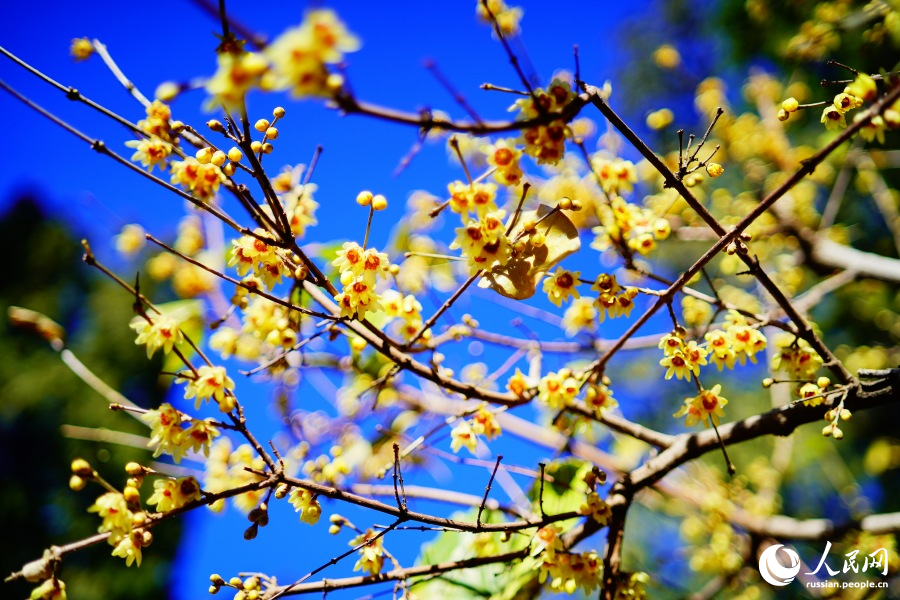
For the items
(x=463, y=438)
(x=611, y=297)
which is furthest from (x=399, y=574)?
(x=611, y=297)

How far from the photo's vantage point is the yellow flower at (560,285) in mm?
1144

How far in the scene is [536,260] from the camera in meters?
1.13

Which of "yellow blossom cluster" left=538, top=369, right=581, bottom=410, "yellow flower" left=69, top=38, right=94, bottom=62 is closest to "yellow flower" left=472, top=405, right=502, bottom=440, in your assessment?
"yellow blossom cluster" left=538, top=369, right=581, bottom=410

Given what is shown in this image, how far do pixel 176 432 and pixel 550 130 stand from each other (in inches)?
32.3

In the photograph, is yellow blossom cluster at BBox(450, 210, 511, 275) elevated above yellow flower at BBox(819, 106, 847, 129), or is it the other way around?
yellow flower at BBox(819, 106, 847, 129)

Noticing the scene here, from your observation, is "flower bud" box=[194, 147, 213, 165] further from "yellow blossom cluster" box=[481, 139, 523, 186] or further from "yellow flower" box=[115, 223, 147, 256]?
"yellow flower" box=[115, 223, 147, 256]

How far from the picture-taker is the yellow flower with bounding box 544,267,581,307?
1.14 metres

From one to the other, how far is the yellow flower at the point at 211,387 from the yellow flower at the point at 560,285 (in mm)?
638

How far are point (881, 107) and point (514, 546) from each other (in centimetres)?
119

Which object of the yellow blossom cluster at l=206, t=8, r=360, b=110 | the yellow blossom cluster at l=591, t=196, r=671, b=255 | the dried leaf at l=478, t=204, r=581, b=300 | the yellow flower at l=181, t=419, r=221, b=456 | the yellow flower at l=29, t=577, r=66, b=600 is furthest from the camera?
the yellow blossom cluster at l=591, t=196, r=671, b=255

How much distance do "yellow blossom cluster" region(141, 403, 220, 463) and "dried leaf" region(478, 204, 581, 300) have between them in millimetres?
607

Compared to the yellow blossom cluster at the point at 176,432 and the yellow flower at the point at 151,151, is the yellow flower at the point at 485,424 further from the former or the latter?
the yellow flower at the point at 151,151

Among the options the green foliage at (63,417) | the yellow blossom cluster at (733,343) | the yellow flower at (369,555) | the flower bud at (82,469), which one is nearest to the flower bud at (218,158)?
the flower bud at (82,469)

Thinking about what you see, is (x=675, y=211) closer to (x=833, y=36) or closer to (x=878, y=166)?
(x=833, y=36)
